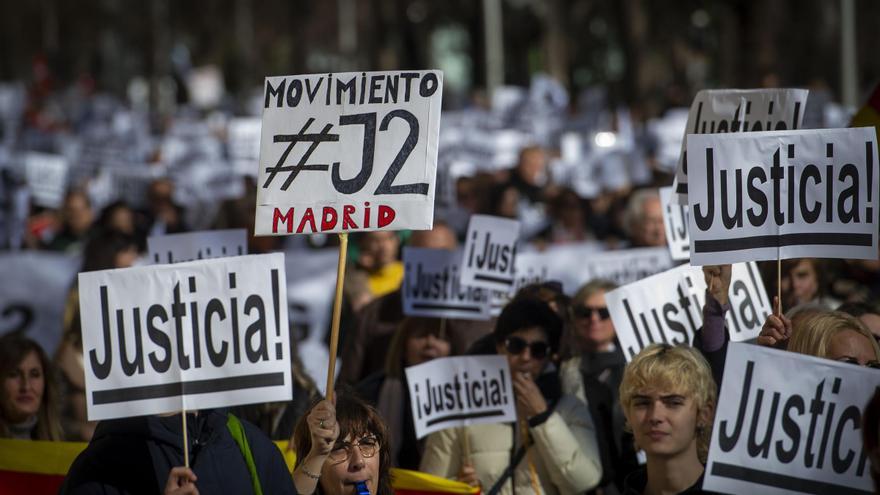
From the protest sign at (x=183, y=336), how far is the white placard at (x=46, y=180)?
1261 centimetres

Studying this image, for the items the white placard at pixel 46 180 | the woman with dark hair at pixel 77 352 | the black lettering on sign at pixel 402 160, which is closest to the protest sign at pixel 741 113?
the black lettering on sign at pixel 402 160

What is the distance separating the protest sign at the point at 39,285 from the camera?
13119 mm

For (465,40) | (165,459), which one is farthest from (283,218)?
(465,40)

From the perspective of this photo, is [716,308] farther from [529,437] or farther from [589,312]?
[589,312]

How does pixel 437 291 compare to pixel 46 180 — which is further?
pixel 46 180

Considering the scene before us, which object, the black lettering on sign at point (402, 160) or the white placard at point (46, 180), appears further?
the white placard at point (46, 180)

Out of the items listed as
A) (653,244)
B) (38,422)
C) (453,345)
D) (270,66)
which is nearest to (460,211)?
(653,244)

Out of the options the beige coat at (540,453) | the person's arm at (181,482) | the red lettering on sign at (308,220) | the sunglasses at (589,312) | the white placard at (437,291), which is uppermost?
the red lettering on sign at (308,220)

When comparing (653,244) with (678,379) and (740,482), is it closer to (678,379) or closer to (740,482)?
(678,379)

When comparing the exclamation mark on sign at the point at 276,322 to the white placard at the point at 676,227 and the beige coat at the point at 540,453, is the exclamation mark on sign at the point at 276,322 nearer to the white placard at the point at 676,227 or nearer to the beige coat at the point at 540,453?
the beige coat at the point at 540,453

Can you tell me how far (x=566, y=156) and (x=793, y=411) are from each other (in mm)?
16172

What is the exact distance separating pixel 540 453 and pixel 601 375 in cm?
98

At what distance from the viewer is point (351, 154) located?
6.50 metres

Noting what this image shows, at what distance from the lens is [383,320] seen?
9.55 m
